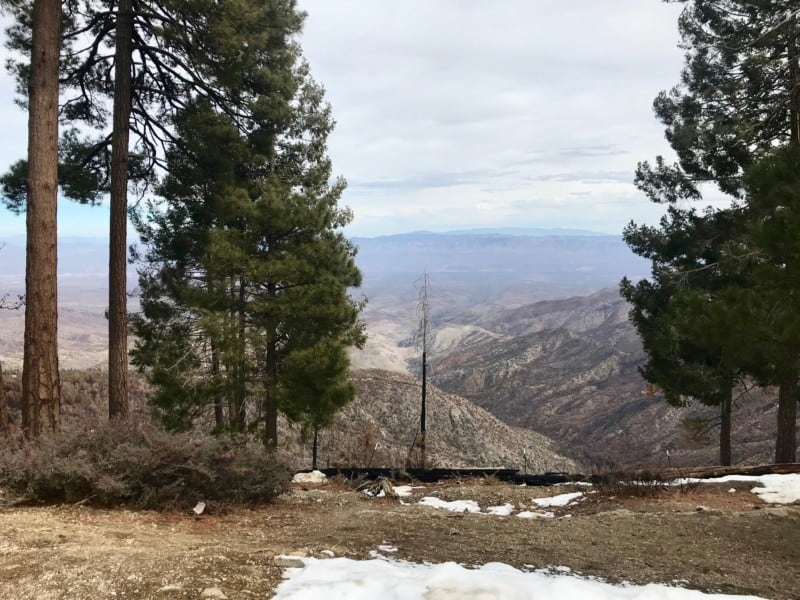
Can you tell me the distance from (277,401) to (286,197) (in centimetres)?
473

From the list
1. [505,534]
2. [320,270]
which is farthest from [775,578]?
[320,270]

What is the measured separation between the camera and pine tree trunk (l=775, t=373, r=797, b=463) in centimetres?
1233

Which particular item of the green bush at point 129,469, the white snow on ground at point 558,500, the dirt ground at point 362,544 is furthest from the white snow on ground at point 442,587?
the white snow on ground at point 558,500

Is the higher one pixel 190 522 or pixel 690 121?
pixel 690 121

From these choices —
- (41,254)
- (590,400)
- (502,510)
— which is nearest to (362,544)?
(502,510)

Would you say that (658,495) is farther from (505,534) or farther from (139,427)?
(139,427)

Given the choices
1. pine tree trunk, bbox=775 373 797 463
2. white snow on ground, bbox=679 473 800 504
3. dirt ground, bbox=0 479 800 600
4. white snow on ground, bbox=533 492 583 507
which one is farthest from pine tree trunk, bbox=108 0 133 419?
pine tree trunk, bbox=775 373 797 463

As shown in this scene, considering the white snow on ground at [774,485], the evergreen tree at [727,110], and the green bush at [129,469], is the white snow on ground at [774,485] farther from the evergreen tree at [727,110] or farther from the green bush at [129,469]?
the green bush at [129,469]

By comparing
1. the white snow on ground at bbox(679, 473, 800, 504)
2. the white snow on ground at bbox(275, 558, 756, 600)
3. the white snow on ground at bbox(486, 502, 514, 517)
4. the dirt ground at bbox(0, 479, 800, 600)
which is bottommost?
the white snow on ground at bbox(486, 502, 514, 517)

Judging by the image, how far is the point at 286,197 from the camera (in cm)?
1314

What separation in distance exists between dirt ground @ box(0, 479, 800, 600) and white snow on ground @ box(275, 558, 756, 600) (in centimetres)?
28

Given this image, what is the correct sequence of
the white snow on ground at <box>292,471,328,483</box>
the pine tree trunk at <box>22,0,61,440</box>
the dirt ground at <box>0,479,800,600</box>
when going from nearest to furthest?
the dirt ground at <box>0,479,800,600</box> < the pine tree trunk at <box>22,0,61,440</box> < the white snow on ground at <box>292,471,328,483</box>

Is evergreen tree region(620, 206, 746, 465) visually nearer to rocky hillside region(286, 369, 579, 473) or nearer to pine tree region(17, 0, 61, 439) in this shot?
pine tree region(17, 0, 61, 439)

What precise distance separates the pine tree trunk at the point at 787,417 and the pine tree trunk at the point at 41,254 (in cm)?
1311
